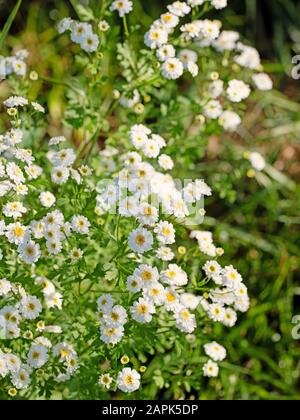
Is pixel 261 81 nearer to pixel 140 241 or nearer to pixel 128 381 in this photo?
pixel 140 241

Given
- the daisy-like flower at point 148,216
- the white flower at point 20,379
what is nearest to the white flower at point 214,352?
the daisy-like flower at point 148,216

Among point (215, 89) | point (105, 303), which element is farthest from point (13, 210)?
point (215, 89)

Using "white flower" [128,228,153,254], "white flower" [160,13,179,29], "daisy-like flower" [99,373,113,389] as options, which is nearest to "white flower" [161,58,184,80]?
"white flower" [160,13,179,29]

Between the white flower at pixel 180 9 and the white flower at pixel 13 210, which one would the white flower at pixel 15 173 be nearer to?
the white flower at pixel 13 210

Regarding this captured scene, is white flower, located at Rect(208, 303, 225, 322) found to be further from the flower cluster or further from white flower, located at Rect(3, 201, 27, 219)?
the flower cluster

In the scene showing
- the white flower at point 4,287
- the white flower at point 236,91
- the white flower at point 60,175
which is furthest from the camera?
the white flower at point 236,91

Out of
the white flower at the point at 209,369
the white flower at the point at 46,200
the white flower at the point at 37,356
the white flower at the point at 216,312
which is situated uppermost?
the white flower at the point at 46,200
